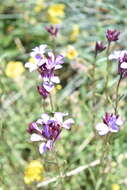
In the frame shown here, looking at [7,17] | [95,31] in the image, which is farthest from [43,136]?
[7,17]

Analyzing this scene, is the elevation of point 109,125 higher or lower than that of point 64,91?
higher

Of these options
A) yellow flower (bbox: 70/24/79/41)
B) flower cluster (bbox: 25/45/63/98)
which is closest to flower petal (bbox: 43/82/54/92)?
flower cluster (bbox: 25/45/63/98)

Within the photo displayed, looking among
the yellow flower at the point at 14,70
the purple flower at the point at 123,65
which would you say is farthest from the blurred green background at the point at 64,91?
the purple flower at the point at 123,65

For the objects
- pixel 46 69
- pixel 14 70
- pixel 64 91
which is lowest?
pixel 64 91

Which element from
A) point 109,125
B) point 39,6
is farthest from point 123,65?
point 39,6

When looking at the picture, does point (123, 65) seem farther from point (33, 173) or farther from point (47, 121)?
point (33, 173)

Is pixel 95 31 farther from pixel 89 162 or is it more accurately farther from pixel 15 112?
pixel 89 162

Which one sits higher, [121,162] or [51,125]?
[51,125]
